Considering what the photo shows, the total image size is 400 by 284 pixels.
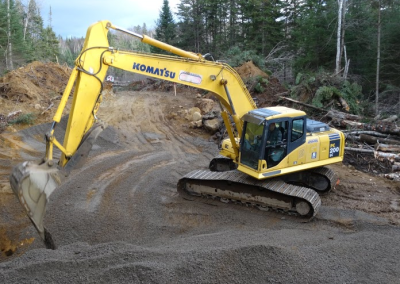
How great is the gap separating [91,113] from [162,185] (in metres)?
3.14

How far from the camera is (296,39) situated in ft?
80.1

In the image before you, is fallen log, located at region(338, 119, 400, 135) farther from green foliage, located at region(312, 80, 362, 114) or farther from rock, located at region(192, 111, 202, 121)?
rock, located at region(192, 111, 202, 121)

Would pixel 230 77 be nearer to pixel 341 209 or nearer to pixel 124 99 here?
pixel 341 209

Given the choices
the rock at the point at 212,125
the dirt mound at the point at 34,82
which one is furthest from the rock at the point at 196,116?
the dirt mound at the point at 34,82

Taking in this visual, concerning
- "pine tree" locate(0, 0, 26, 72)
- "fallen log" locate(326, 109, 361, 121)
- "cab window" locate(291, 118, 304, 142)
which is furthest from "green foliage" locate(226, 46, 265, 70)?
"pine tree" locate(0, 0, 26, 72)

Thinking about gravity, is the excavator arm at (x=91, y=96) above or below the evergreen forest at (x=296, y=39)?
below

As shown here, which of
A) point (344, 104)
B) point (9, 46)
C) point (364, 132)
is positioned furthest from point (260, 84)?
point (9, 46)

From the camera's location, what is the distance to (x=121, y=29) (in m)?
6.33

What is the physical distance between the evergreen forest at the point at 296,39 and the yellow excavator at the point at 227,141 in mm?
6496

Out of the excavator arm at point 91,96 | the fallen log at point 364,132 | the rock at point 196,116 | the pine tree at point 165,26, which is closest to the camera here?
the excavator arm at point 91,96

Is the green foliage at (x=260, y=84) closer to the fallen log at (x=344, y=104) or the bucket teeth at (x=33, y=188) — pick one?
the fallen log at (x=344, y=104)

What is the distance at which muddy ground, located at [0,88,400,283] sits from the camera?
15.2ft

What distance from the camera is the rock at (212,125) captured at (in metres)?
13.6

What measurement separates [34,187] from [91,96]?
1.94 m
